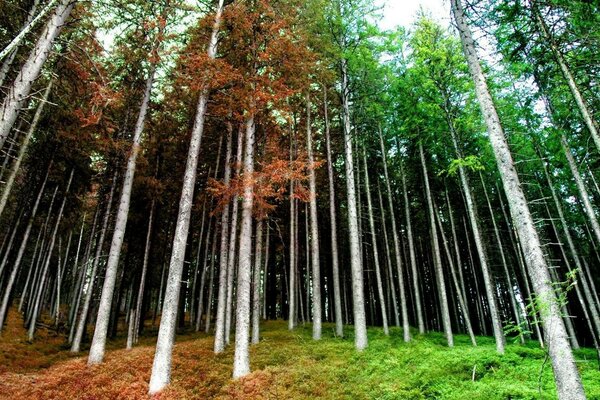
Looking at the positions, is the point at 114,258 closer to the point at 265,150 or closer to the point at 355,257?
the point at 265,150

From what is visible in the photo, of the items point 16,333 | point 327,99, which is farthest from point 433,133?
point 16,333

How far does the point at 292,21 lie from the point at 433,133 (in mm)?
9134

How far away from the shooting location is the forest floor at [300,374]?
25.4ft

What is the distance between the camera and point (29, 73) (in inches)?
262

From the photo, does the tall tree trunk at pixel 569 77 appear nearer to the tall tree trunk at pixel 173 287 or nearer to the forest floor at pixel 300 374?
the forest floor at pixel 300 374

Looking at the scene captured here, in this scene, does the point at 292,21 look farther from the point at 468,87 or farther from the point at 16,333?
the point at 16,333

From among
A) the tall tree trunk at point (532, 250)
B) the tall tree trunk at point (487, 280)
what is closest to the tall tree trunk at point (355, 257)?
the tall tree trunk at point (487, 280)

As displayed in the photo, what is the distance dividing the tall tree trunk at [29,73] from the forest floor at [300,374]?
6.36 m

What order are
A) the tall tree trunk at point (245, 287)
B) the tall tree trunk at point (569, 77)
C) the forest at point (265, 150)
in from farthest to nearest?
the tall tree trunk at point (245, 287)
the tall tree trunk at point (569, 77)
the forest at point (265, 150)

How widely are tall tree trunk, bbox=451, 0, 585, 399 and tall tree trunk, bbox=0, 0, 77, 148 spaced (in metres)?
9.89

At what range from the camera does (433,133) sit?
1672cm

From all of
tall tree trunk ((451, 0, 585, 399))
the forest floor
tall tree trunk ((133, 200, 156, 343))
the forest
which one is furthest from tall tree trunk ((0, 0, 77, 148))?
tall tree trunk ((451, 0, 585, 399))

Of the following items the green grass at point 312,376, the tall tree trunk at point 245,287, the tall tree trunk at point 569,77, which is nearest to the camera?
the green grass at point 312,376

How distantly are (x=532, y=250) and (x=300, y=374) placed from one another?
6.48 meters
